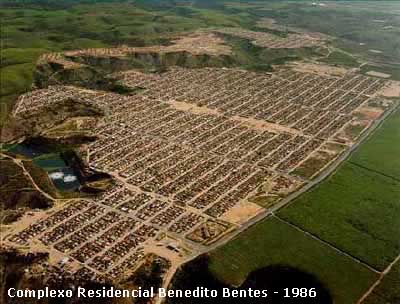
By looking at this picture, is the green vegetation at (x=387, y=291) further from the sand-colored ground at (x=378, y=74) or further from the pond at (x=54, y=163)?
the sand-colored ground at (x=378, y=74)

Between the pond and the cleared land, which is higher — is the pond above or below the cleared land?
above

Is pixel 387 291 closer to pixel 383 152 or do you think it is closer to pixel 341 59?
pixel 383 152

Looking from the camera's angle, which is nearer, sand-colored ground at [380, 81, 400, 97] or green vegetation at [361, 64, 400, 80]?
sand-colored ground at [380, 81, 400, 97]

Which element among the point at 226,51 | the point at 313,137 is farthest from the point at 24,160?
the point at 226,51

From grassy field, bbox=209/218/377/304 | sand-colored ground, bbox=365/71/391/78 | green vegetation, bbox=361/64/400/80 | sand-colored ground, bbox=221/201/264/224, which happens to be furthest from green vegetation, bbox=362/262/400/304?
green vegetation, bbox=361/64/400/80

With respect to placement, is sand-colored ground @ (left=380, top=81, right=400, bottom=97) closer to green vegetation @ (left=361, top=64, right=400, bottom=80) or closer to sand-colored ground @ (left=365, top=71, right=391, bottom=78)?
sand-colored ground @ (left=365, top=71, right=391, bottom=78)

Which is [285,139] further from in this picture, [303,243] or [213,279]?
[213,279]
